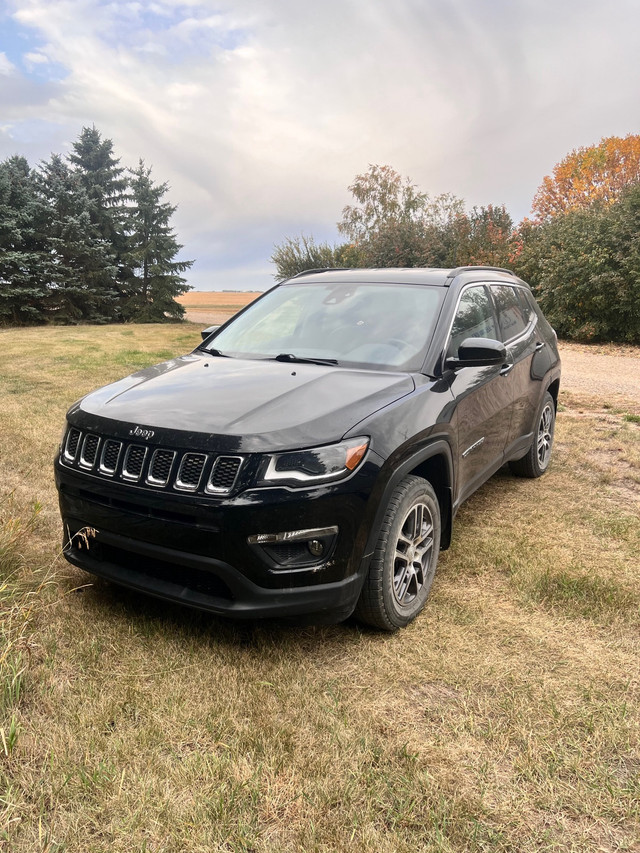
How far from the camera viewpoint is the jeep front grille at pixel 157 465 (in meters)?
2.55

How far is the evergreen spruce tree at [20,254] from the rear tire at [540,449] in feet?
69.2

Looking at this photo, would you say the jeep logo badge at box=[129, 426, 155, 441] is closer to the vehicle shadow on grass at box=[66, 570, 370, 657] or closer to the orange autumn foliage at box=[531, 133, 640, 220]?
the vehicle shadow on grass at box=[66, 570, 370, 657]

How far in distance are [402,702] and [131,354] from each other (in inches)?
509

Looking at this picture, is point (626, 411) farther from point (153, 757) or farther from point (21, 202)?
point (21, 202)

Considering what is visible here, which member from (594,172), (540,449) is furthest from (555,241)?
(594,172)

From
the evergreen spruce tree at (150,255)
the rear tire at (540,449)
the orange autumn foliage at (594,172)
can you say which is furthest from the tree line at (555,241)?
the rear tire at (540,449)

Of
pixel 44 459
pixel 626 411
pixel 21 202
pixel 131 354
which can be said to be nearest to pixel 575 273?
pixel 626 411

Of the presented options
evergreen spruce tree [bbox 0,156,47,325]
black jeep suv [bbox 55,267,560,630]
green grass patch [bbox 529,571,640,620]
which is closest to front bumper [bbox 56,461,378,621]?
black jeep suv [bbox 55,267,560,630]

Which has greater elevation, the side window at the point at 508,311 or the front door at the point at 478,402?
the side window at the point at 508,311

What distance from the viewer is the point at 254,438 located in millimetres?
2578

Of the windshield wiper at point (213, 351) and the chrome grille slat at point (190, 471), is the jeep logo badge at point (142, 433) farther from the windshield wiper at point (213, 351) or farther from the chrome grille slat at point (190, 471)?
the windshield wiper at point (213, 351)

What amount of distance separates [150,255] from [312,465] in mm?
26588

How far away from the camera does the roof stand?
4148mm

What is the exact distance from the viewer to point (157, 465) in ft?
8.79
